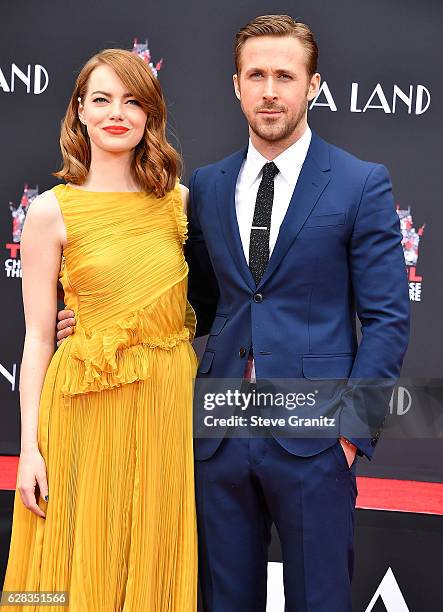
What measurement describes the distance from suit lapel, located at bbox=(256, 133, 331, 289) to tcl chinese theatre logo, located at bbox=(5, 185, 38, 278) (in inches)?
68.1

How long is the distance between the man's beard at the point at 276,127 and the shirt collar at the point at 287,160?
48 mm

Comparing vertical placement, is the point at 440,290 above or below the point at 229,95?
below

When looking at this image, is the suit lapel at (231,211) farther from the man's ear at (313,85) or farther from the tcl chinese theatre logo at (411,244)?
the tcl chinese theatre logo at (411,244)

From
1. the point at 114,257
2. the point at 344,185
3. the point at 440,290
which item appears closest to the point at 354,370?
the point at 344,185

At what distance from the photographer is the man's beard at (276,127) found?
7.71 ft

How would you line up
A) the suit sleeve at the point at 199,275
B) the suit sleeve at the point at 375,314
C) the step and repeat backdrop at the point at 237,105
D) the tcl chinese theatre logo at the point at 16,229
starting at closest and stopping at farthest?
1. the suit sleeve at the point at 375,314
2. the suit sleeve at the point at 199,275
3. the step and repeat backdrop at the point at 237,105
4. the tcl chinese theatre logo at the point at 16,229

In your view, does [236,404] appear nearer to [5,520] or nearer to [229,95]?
[5,520]

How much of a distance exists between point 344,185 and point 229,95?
1482 millimetres

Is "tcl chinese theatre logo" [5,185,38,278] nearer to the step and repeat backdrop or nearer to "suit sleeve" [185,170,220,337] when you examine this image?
the step and repeat backdrop

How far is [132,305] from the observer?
2375mm

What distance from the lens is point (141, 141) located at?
2.54 metres

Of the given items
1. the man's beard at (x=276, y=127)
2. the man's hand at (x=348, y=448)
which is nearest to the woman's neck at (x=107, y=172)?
the man's beard at (x=276, y=127)

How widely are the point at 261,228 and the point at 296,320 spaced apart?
9.8 inches

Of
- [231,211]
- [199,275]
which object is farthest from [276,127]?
[199,275]
